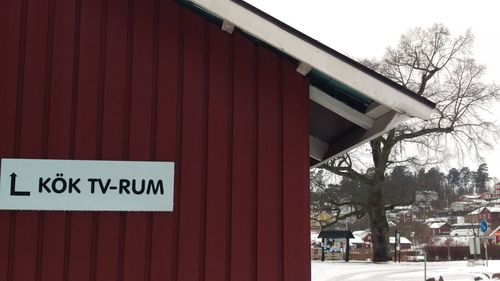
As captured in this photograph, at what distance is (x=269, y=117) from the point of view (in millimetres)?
5492

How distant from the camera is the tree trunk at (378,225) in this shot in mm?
42312

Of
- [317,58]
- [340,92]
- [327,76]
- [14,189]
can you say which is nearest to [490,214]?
[340,92]

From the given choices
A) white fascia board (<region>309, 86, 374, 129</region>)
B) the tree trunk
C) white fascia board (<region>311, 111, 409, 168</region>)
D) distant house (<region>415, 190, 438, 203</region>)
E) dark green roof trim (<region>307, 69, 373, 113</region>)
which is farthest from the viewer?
distant house (<region>415, 190, 438, 203</region>)

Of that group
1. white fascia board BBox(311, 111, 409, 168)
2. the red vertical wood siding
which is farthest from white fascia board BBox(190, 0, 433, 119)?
the red vertical wood siding

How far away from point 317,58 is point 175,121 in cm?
135

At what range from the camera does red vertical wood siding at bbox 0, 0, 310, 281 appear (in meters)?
5.14

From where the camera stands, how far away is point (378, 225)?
42562mm

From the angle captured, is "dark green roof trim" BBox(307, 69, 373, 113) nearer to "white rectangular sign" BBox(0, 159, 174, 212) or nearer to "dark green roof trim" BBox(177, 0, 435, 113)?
"dark green roof trim" BBox(177, 0, 435, 113)

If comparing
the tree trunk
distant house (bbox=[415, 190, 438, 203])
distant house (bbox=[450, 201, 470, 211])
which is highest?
distant house (bbox=[450, 201, 470, 211])

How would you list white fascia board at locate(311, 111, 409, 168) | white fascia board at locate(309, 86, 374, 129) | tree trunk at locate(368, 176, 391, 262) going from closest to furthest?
white fascia board at locate(311, 111, 409, 168) < white fascia board at locate(309, 86, 374, 129) < tree trunk at locate(368, 176, 391, 262)

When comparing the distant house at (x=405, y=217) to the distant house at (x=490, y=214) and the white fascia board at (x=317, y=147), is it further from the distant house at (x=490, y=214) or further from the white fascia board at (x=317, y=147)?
the white fascia board at (x=317, y=147)

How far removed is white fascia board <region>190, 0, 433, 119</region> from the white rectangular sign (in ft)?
4.43

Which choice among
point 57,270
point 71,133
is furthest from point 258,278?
point 71,133

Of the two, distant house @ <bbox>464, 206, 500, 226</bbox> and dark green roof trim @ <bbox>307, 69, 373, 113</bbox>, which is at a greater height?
distant house @ <bbox>464, 206, 500, 226</bbox>
